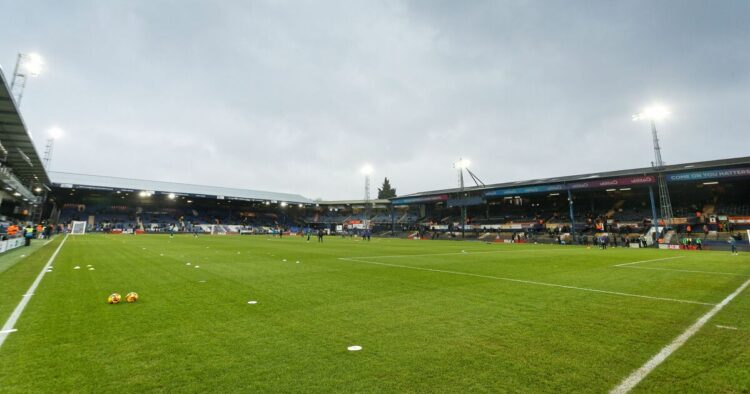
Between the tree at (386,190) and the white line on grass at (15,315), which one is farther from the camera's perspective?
the tree at (386,190)

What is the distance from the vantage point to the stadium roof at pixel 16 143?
51.4 feet

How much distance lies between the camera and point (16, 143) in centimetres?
2175

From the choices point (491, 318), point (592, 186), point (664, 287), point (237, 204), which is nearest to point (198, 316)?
point (491, 318)

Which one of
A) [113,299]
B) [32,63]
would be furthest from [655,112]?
[32,63]

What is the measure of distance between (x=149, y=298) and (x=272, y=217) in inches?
3297

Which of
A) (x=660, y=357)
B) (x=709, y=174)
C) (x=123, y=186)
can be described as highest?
(x=123, y=186)

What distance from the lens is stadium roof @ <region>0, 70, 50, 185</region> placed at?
15655mm

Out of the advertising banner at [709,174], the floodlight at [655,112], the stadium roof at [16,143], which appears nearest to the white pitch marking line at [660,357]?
the stadium roof at [16,143]

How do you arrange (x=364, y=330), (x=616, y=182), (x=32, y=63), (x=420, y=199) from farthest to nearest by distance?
1. (x=420, y=199)
2. (x=616, y=182)
3. (x=32, y=63)
4. (x=364, y=330)

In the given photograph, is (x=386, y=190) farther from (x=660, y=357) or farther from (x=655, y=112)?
(x=660, y=357)

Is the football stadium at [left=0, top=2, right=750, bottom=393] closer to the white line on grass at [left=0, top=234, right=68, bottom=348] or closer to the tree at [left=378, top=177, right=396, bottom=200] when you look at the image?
the white line on grass at [left=0, top=234, right=68, bottom=348]

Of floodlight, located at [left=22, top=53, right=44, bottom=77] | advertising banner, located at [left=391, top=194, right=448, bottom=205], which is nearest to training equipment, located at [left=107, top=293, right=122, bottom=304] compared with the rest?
floodlight, located at [left=22, top=53, right=44, bottom=77]

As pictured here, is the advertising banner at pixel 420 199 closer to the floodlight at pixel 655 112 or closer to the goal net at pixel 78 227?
the floodlight at pixel 655 112

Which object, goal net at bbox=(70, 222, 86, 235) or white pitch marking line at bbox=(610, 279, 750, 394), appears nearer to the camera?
white pitch marking line at bbox=(610, 279, 750, 394)
